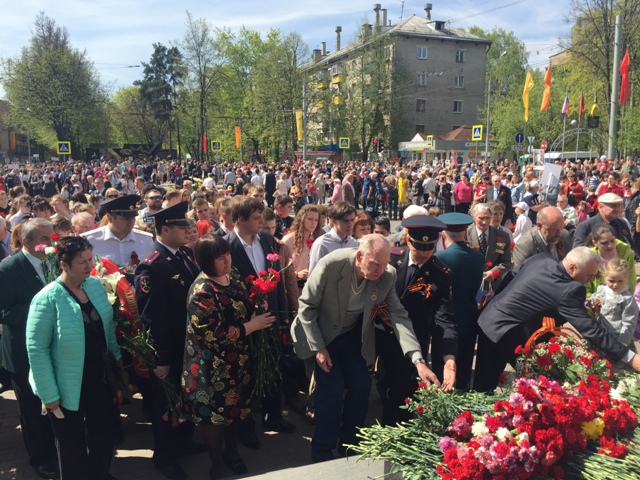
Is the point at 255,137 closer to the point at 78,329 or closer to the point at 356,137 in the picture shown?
the point at 356,137

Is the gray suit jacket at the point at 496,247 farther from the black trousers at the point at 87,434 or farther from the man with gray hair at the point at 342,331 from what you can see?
the black trousers at the point at 87,434

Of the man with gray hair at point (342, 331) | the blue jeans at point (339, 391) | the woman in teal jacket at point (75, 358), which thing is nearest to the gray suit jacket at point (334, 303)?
the man with gray hair at point (342, 331)

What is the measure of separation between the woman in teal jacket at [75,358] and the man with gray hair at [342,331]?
1400 mm

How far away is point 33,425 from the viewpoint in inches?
156

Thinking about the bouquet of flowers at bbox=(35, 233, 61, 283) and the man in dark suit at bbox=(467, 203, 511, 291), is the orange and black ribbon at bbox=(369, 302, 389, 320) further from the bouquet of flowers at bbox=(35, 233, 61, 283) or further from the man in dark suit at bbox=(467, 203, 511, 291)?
the man in dark suit at bbox=(467, 203, 511, 291)

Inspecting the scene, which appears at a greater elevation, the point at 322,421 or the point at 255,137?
the point at 255,137

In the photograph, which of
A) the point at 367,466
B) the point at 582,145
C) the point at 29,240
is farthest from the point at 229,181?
the point at 582,145

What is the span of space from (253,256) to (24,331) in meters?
1.85

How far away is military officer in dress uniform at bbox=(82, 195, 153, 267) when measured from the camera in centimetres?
525

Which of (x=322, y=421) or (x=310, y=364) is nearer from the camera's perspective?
(x=322, y=421)

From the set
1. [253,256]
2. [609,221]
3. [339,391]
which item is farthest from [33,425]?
[609,221]

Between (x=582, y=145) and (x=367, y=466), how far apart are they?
58.8 metres

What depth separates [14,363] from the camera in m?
3.83

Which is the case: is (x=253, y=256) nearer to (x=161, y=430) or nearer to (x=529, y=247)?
(x=161, y=430)
